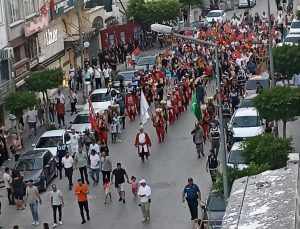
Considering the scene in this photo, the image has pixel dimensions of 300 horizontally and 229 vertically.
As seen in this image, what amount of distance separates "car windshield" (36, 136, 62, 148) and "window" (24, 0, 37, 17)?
39.7 feet

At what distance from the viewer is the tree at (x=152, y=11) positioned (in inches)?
2490

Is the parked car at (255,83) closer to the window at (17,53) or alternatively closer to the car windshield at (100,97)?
the car windshield at (100,97)

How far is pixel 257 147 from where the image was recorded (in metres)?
27.9

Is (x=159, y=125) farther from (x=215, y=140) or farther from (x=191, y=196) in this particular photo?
(x=191, y=196)

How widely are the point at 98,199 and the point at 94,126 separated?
600cm

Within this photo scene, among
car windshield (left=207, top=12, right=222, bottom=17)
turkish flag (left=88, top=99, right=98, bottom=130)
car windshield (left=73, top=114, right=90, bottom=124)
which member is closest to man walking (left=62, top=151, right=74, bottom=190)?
turkish flag (left=88, top=99, right=98, bottom=130)

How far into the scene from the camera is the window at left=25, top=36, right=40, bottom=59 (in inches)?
1887

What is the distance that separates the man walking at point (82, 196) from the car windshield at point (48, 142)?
286 inches

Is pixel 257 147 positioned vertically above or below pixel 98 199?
above

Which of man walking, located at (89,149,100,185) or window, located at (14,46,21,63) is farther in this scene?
window, located at (14,46,21,63)

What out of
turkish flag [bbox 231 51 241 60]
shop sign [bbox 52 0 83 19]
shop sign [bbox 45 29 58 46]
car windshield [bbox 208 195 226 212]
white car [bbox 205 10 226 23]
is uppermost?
shop sign [bbox 52 0 83 19]

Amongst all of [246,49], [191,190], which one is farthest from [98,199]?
[246,49]

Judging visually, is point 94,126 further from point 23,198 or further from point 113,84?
point 113,84

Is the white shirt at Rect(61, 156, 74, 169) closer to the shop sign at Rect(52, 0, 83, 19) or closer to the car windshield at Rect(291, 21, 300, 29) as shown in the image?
the shop sign at Rect(52, 0, 83, 19)
